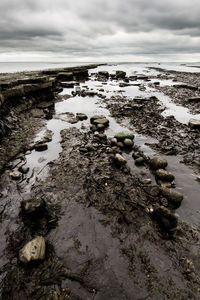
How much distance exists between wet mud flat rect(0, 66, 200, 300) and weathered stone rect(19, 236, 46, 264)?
16 mm

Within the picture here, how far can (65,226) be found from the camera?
3.37 m

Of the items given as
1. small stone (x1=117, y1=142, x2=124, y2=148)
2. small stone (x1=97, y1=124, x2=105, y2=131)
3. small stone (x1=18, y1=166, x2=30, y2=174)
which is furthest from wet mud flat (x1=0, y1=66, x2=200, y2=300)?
small stone (x1=97, y1=124, x2=105, y2=131)

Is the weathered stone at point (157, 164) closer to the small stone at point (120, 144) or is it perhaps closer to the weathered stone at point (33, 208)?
the small stone at point (120, 144)

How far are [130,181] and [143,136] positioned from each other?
3.88m

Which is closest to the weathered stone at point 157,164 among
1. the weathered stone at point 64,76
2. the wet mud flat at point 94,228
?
the wet mud flat at point 94,228

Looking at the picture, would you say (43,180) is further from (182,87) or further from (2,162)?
(182,87)

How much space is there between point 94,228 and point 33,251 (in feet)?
4.16

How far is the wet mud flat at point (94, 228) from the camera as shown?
2.43 meters

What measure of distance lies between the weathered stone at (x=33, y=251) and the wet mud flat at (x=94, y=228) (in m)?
0.02

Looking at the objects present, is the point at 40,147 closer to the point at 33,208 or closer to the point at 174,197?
the point at 33,208

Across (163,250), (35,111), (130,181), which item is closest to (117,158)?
(130,181)

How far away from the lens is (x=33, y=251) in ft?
8.84

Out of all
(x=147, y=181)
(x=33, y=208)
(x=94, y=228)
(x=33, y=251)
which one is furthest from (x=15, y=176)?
(x=147, y=181)

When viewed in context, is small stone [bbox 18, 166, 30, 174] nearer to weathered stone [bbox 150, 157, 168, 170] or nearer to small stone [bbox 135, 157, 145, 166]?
small stone [bbox 135, 157, 145, 166]
